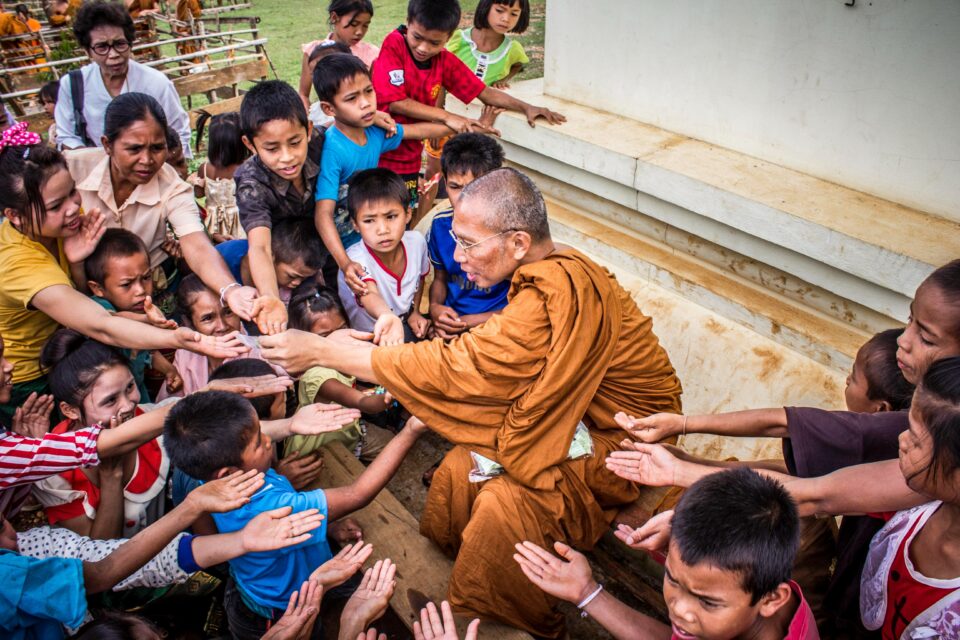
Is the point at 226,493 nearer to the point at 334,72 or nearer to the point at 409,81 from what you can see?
the point at 334,72

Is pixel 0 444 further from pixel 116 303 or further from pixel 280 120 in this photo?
pixel 280 120

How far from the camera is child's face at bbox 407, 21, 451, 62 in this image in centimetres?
438

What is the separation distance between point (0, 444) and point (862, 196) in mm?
4133

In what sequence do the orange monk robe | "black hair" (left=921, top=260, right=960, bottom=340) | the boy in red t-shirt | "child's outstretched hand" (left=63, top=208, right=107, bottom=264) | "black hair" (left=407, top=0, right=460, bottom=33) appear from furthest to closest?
the boy in red t-shirt → "black hair" (left=407, top=0, right=460, bottom=33) → "child's outstretched hand" (left=63, top=208, right=107, bottom=264) → the orange monk robe → "black hair" (left=921, top=260, right=960, bottom=340)

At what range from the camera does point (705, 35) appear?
3.84 metres

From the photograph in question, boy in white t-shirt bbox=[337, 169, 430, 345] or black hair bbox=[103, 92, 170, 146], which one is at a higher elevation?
black hair bbox=[103, 92, 170, 146]

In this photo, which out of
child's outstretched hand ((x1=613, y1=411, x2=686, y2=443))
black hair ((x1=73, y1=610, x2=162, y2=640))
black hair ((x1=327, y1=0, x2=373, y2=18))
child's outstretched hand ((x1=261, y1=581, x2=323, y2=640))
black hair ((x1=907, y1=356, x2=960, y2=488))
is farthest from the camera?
black hair ((x1=327, y1=0, x2=373, y2=18))

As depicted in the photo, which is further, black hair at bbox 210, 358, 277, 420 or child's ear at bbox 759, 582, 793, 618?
black hair at bbox 210, 358, 277, 420

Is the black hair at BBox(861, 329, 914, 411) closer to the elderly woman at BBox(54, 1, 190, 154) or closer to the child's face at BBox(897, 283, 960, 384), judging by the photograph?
the child's face at BBox(897, 283, 960, 384)

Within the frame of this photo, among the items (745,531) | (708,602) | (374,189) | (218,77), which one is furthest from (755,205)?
(218,77)

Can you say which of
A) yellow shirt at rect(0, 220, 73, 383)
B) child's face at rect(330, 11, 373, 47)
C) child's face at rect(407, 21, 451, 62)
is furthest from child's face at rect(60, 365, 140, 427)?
child's face at rect(330, 11, 373, 47)

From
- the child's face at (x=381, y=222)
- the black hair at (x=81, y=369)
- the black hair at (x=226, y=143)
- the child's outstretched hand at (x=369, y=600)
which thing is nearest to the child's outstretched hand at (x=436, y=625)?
the child's outstretched hand at (x=369, y=600)

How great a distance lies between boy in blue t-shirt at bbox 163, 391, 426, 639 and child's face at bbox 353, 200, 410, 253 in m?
1.28

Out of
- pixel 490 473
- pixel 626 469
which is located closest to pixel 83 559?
pixel 490 473
